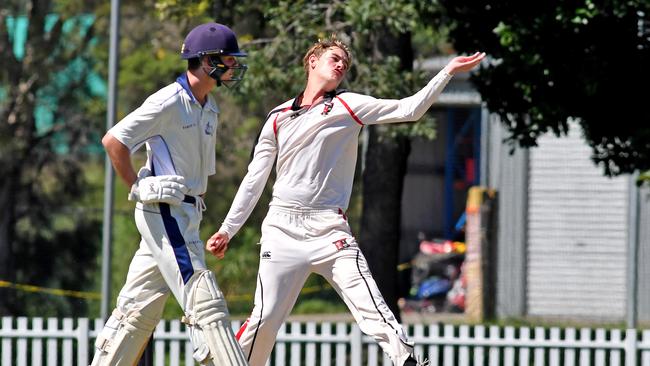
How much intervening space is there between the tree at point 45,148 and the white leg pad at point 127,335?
11569mm

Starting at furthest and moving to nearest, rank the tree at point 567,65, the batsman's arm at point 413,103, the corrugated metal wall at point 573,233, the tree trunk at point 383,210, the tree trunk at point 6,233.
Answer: the corrugated metal wall at point 573,233
the tree trunk at point 6,233
the tree trunk at point 383,210
the tree at point 567,65
the batsman's arm at point 413,103

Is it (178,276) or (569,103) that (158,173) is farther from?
(569,103)

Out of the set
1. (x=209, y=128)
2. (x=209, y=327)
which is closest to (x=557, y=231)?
(x=209, y=128)

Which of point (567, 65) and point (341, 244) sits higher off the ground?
point (567, 65)

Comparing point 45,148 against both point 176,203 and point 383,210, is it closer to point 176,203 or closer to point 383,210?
point 383,210

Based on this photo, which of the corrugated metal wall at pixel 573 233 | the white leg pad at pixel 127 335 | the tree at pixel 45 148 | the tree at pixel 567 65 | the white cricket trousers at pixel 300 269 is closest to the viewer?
the white leg pad at pixel 127 335

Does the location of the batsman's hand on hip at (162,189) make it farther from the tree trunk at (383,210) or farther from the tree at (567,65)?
the tree trunk at (383,210)

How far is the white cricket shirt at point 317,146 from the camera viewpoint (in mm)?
7305

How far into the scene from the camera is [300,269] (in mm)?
7383

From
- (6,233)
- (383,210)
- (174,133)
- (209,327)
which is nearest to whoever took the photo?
(209,327)

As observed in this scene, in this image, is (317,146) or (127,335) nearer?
(127,335)

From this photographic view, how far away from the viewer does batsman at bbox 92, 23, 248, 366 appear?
6.73m

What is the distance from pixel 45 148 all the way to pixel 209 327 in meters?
13.1

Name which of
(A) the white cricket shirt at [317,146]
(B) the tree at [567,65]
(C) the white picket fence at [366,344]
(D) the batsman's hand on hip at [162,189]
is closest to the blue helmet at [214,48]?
(A) the white cricket shirt at [317,146]
